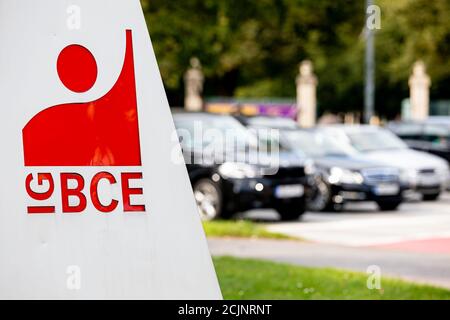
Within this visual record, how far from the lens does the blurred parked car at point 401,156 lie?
2183 cm

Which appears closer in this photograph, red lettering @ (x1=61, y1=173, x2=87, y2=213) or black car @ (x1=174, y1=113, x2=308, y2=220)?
red lettering @ (x1=61, y1=173, x2=87, y2=213)

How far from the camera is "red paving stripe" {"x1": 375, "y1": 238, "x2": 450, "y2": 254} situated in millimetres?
13188

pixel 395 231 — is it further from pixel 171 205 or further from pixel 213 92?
pixel 213 92

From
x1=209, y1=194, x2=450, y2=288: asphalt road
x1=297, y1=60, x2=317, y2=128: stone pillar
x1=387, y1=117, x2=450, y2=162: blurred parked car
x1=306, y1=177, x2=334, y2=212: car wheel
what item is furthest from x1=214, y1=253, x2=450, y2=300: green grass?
x1=297, y1=60, x2=317, y2=128: stone pillar

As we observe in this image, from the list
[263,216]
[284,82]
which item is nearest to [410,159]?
[263,216]

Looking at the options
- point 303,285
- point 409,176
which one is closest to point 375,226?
point 409,176

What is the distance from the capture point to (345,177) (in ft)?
66.4

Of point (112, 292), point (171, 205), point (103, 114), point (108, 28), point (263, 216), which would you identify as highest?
point (108, 28)

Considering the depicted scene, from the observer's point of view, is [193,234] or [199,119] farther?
[199,119]

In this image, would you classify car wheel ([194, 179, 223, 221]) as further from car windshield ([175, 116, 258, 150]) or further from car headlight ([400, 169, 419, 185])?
car headlight ([400, 169, 419, 185])

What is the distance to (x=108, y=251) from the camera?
4.36 m

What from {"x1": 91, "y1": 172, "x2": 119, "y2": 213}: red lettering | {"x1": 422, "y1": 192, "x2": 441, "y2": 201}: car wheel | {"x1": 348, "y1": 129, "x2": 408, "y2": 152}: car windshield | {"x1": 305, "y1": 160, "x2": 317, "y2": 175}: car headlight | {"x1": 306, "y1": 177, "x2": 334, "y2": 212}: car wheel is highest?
{"x1": 91, "y1": 172, "x2": 119, "y2": 213}: red lettering

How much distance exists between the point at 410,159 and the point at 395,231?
249 inches

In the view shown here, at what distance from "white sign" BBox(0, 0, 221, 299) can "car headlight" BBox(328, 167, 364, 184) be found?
629 inches
